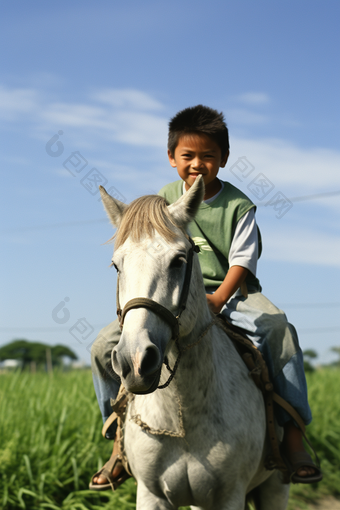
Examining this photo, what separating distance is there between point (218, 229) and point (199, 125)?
0.72m

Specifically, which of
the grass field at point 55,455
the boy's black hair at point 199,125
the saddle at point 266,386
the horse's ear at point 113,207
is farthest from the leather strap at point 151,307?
the grass field at point 55,455

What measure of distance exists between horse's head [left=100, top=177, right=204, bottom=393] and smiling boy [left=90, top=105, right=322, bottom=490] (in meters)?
0.76

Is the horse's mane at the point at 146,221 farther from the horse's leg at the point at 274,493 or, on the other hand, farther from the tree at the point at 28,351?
the tree at the point at 28,351

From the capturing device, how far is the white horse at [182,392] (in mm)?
2113

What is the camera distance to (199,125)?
3.20m

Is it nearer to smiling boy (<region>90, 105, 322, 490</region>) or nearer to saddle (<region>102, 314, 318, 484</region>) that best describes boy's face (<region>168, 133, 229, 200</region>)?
smiling boy (<region>90, 105, 322, 490</region>)

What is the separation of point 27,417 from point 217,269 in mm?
3891

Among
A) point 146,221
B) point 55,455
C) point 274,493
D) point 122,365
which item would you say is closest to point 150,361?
point 122,365

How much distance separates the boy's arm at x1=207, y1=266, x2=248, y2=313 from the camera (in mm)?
2891

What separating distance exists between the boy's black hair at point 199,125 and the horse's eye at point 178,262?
4.22 feet

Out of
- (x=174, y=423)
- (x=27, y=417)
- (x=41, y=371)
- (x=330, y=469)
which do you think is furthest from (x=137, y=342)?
(x=41, y=371)

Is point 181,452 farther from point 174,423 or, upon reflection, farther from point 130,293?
point 130,293

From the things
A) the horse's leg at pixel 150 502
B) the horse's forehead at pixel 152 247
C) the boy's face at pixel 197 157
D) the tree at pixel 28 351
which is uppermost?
the boy's face at pixel 197 157

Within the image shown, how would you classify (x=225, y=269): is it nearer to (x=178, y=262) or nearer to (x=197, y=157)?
(x=197, y=157)
